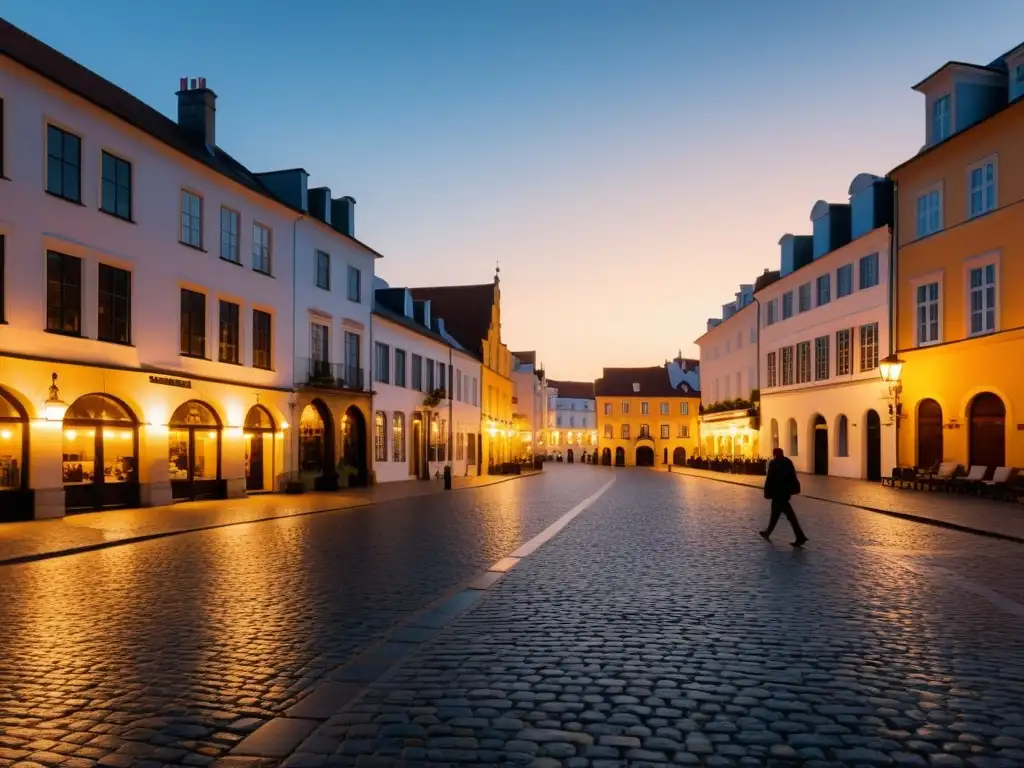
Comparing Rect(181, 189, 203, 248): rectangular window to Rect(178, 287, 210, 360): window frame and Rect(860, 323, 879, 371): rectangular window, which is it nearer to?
Rect(178, 287, 210, 360): window frame

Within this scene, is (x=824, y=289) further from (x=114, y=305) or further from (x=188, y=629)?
(x=188, y=629)

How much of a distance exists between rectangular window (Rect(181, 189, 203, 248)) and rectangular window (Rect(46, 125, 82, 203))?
4.23 m

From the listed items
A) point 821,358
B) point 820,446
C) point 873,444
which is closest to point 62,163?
point 873,444

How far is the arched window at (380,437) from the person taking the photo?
1518 inches

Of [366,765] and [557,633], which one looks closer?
[366,765]

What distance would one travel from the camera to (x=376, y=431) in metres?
38.6

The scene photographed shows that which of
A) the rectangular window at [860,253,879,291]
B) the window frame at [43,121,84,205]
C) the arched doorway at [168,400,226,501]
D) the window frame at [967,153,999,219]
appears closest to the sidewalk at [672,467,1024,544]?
the rectangular window at [860,253,879,291]

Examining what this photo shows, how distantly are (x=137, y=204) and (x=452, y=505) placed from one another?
1167cm

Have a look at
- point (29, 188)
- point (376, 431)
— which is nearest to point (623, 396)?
point (376, 431)

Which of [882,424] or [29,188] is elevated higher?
→ [29,188]

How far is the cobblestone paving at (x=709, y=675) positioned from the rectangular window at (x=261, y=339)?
777 inches

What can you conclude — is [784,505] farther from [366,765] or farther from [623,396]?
[623,396]

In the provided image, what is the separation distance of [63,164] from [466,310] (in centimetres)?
4533

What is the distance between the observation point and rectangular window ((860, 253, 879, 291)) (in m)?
35.8
